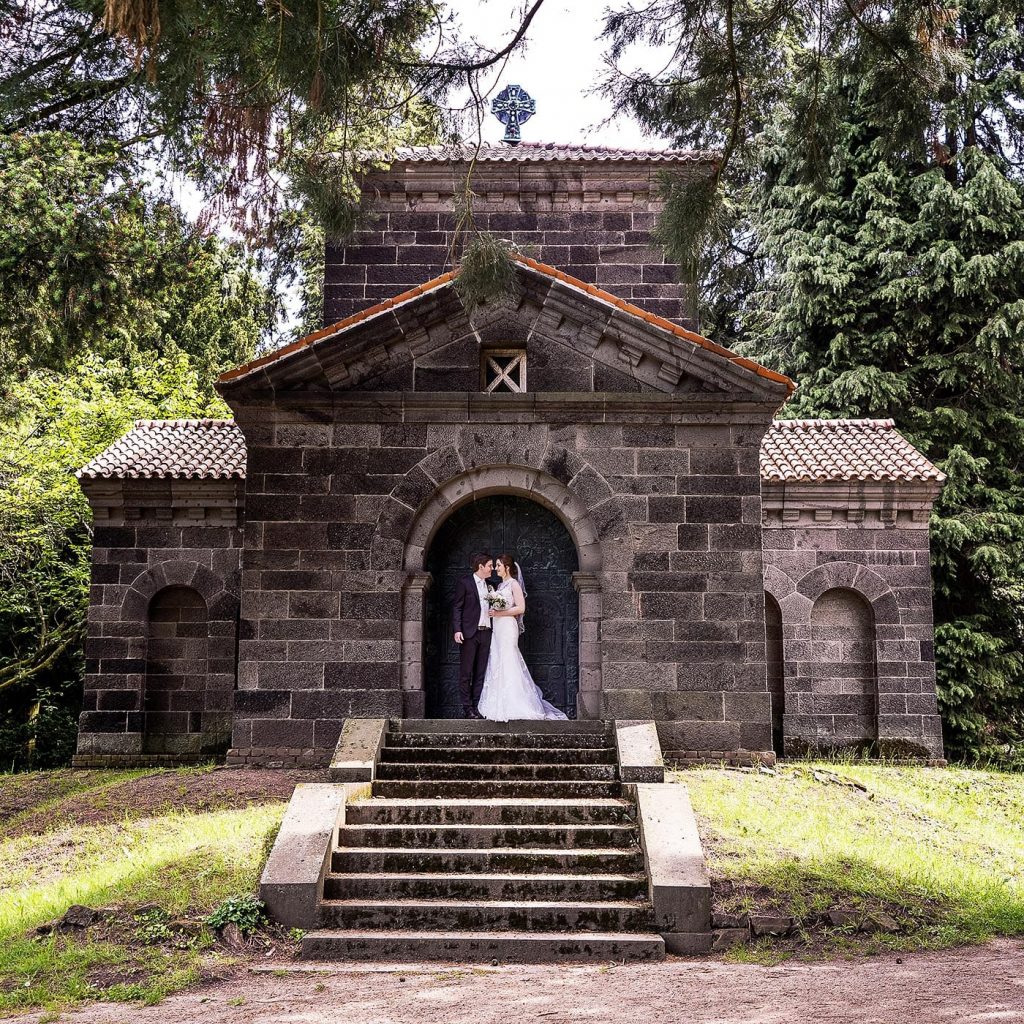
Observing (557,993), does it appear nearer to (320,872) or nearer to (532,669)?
(320,872)

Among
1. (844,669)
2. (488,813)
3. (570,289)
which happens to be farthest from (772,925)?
(844,669)

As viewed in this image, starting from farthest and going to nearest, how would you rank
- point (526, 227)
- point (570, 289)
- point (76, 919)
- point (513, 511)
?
1. point (526, 227)
2. point (513, 511)
3. point (570, 289)
4. point (76, 919)

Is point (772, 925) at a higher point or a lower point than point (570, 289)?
lower

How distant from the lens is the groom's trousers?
13117 mm

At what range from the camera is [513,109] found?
18562 mm

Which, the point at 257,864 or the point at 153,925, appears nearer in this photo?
the point at 153,925

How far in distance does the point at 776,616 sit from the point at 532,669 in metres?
4.72

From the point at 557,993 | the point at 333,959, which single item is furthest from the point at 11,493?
the point at 557,993

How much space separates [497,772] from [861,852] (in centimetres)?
321

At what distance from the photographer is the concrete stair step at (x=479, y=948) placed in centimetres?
817

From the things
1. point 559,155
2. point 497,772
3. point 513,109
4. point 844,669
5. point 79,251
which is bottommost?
point 497,772

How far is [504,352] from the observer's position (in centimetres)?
1349

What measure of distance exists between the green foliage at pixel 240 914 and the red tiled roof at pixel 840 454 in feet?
32.5

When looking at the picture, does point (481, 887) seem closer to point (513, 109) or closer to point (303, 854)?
point (303, 854)
